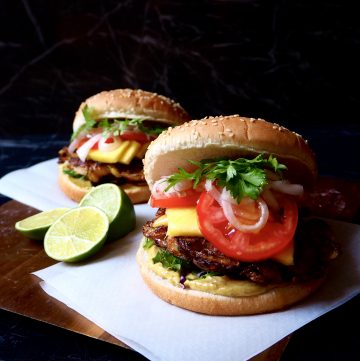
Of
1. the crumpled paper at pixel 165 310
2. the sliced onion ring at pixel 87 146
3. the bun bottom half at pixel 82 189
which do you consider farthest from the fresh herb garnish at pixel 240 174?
the sliced onion ring at pixel 87 146

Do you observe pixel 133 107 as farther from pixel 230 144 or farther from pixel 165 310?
pixel 165 310

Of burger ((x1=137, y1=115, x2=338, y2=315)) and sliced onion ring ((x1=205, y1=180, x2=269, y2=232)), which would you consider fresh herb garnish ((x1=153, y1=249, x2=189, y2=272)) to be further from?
Answer: sliced onion ring ((x1=205, y1=180, x2=269, y2=232))

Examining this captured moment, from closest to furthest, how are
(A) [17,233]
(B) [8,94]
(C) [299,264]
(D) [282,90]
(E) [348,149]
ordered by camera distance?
(C) [299,264] → (A) [17,233] → (E) [348,149] → (D) [282,90] → (B) [8,94]

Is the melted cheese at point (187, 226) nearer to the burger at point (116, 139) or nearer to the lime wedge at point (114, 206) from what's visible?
the lime wedge at point (114, 206)

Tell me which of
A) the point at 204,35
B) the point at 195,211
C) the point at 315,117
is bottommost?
the point at 315,117

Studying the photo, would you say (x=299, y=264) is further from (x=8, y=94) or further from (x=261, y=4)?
(x=8, y=94)

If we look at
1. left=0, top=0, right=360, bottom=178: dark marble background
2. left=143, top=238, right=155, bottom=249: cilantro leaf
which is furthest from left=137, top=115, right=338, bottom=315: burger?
left=0, top=0, right=360, bottom=178: dark marble background

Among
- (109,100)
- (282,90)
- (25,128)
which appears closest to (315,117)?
(282,90)

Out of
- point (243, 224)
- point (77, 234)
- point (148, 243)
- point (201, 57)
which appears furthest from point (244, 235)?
point (201, 57)
